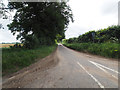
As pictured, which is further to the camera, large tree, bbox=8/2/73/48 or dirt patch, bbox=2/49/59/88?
large tree, bbox=8/2/73/48

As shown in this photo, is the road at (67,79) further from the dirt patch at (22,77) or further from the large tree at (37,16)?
the large tree at (37,16)

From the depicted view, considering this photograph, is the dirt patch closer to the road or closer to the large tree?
the road

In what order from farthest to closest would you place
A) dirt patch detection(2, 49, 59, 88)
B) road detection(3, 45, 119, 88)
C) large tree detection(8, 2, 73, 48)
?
1. large tree detection(8, 2, 73, 48)
2. dirt patch detection(2, 49, 59, 88)
3. road detection(3, 45, 119, 88)

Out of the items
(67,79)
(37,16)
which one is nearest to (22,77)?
(67,79)

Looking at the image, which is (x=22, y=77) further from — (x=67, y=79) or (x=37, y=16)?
(x=37, y=16)

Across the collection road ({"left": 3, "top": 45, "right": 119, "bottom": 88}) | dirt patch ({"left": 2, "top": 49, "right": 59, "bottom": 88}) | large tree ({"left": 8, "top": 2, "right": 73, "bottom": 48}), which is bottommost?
dirt patch ({"left": 2, "top": 49, "right": 59, "bottom": 88})

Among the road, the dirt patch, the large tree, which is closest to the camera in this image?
the road

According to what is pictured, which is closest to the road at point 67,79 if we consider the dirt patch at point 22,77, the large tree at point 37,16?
the dirt patch at point 22,77

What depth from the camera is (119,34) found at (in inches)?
303

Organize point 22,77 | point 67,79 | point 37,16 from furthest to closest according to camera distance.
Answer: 1. point 37,16
2. point 22,77
3. point 67,79

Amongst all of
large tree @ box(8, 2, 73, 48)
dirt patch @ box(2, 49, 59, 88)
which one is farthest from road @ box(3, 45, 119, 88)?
large tree @ box(8, 2, 73, 48)

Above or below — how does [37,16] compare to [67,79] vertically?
above

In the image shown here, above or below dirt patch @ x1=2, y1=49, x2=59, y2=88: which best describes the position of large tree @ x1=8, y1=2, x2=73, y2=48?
above

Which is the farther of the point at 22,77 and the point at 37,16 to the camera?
the point at 37,16
